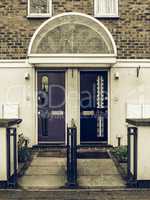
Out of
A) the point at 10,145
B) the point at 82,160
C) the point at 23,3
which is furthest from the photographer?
the point at 23,3

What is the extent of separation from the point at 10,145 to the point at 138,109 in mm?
6233

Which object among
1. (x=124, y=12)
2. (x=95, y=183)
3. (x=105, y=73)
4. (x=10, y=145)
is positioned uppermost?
(x=124, y=12)

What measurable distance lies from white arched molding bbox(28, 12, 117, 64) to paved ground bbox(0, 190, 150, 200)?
5.53m

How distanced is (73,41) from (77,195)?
6336 millimetres

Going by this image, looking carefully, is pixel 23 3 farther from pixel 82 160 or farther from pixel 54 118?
pixel 82 160

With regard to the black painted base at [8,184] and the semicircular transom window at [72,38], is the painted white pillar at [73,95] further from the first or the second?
the black painted base at [8,184]

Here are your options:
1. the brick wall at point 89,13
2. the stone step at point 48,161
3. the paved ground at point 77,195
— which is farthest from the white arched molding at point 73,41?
the paved ground at point 77,195

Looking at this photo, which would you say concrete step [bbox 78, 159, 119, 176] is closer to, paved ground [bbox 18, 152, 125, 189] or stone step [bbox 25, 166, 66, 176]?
paved ground [bbox 18, 152, 125, 189]

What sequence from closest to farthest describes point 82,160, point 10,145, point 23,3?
point 10,145 → point 82,160 → point 23,3

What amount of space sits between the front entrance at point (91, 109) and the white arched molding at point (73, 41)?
1149 mm

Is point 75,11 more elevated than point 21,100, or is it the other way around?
point 75,11

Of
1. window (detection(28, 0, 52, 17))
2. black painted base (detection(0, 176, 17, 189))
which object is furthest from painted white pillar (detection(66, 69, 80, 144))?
black painted base (detection(0, 176, 17, 189))

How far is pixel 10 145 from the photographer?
8.73 meters

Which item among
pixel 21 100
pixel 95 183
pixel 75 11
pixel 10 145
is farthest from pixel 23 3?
pixel 95 183
